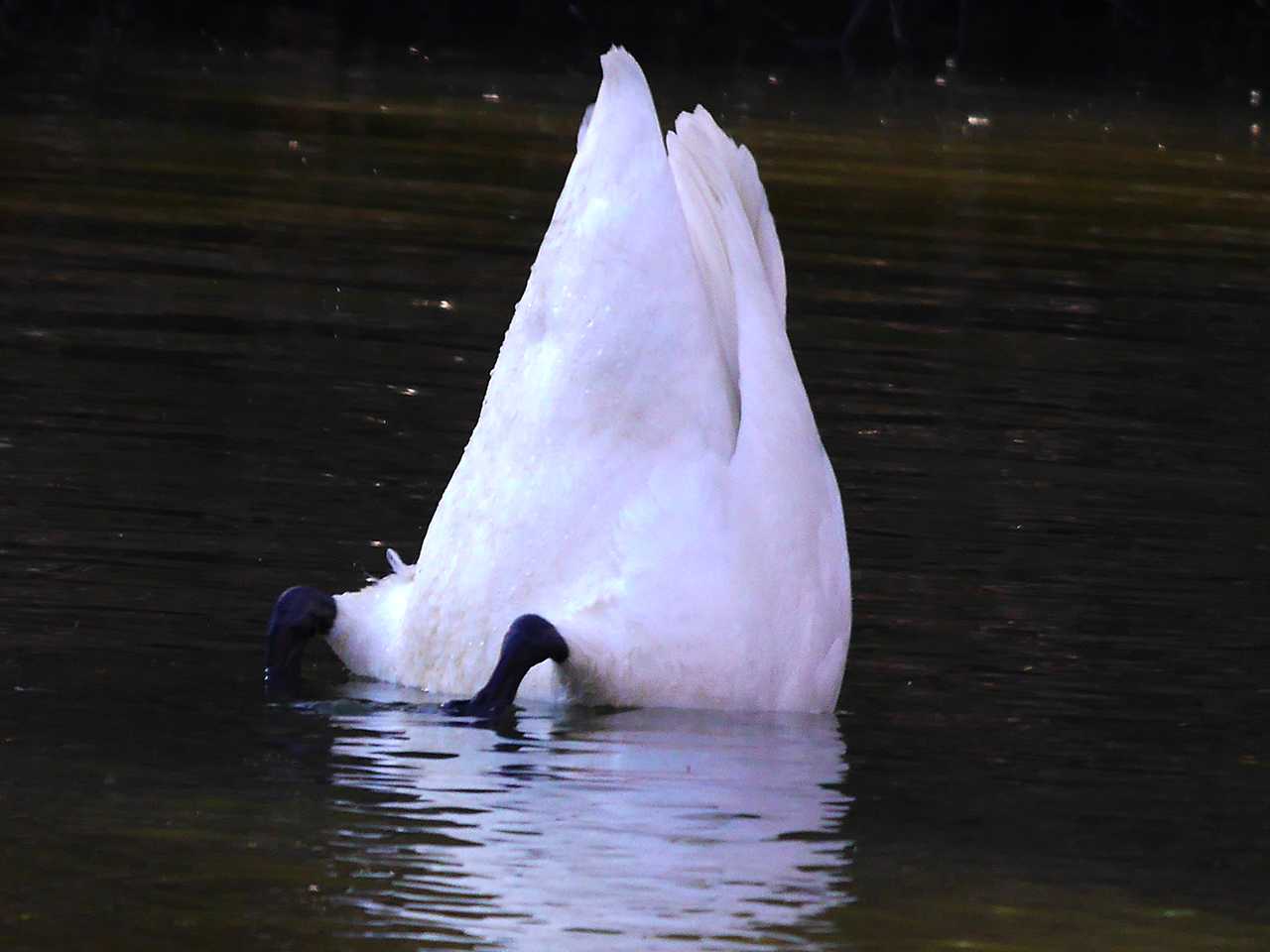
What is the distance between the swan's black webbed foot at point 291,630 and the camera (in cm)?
717

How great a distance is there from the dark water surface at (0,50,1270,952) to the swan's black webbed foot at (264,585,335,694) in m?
0.11

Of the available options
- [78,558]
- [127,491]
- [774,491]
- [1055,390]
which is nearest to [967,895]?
[774,491]

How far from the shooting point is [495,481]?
6.95 metres

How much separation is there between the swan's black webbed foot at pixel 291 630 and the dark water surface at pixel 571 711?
106 millimetres

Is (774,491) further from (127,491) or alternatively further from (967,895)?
(127,491)

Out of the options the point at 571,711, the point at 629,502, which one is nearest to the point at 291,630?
the point at 571,711

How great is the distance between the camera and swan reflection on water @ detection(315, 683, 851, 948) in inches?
212

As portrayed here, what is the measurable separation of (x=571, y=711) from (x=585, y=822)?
0.86m

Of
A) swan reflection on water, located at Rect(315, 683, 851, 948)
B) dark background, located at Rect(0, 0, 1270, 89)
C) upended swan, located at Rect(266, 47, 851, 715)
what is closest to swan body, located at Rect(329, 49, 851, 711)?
upended swan, located at Rect(266, 47, 851, 715)

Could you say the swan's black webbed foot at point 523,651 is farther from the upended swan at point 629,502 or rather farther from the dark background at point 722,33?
the dark background at point 722,33

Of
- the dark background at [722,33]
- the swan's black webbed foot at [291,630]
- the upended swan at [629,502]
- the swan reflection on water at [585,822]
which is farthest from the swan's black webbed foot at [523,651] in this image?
the dark background at [722,33]

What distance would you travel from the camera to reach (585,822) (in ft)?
19.7

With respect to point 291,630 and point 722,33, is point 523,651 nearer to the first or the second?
point 291,630

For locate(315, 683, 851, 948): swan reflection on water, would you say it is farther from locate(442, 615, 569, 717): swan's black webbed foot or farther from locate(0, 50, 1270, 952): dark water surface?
locate(442, 615, 569, 717): swan's black webbed foot
